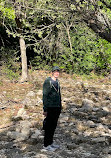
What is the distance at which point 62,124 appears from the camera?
24.7 ft

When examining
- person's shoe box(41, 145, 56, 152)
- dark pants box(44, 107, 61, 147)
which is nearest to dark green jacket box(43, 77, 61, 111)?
dark pants box(44, 107, 61, 147)

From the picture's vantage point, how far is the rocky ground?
5.27 metres

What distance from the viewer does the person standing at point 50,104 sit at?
512 centimetres

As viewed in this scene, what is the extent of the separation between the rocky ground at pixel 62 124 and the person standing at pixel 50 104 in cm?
32

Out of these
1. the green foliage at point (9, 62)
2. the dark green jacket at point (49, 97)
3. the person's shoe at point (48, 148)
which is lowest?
the green foliage at point (9, 62)

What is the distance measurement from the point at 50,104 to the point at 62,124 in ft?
8.58

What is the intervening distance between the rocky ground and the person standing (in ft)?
1.06

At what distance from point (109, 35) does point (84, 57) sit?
14.1 m

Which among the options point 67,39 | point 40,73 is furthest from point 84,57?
point 40,73

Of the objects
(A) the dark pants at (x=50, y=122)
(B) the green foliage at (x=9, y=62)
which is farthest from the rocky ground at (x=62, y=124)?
(B) the green foliage at (x=9, y=62)

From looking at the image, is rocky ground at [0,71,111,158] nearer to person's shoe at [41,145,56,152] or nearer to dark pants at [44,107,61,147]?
person's shoe at [41,145,56,152]

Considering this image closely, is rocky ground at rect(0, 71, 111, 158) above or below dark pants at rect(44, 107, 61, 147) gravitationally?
below

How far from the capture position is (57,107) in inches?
205

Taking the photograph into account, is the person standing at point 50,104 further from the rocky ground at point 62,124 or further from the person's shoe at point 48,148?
the rocky ground at point 62,124
